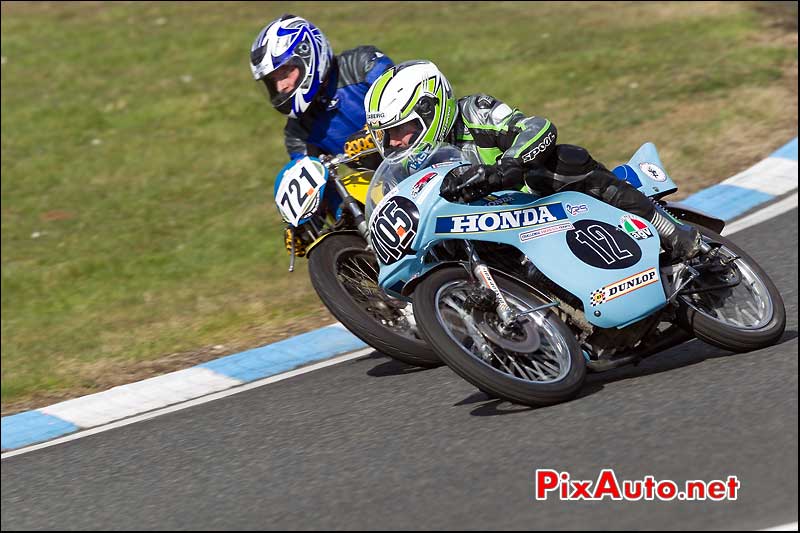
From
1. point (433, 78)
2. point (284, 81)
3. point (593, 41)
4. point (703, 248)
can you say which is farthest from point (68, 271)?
point (593, 41)

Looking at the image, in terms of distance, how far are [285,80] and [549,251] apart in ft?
7.70

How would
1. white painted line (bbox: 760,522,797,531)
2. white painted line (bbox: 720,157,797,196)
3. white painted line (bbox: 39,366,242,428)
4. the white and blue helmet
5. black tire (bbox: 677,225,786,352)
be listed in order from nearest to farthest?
white painted line (bbox: 760,522,797,531), black tire (bbox: 677,225,786,352), white painted line (bbox: 39,366,242,428), the white and blue helmet, white painted line (bbox: 720,157,797,196)

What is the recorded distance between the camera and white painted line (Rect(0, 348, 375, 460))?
19.5ft

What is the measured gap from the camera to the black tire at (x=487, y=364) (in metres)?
4.68

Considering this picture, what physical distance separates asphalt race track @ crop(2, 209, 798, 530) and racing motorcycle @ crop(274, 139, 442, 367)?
0.79ft

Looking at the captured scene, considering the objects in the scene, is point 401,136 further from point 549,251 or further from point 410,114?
point 549,251

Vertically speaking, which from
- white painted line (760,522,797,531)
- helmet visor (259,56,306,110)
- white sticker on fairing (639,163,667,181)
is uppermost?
helmet visor (259,56,306,110)

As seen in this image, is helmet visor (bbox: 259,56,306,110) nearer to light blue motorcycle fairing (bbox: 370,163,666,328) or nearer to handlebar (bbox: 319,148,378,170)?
handlebar (bbox: 319,148,378,170)

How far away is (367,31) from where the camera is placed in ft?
49.1

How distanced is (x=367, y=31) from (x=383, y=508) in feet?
37.4

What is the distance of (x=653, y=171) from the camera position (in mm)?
5801

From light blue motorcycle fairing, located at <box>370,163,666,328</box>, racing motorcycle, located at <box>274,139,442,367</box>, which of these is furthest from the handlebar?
light blue motorcycle fairing, located at <box>370,163,666,328</box>

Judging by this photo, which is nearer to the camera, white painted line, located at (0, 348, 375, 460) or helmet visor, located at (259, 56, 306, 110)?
white painted line, located at (0, 348, 375, 460)

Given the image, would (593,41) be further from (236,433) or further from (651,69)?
(236,433)
